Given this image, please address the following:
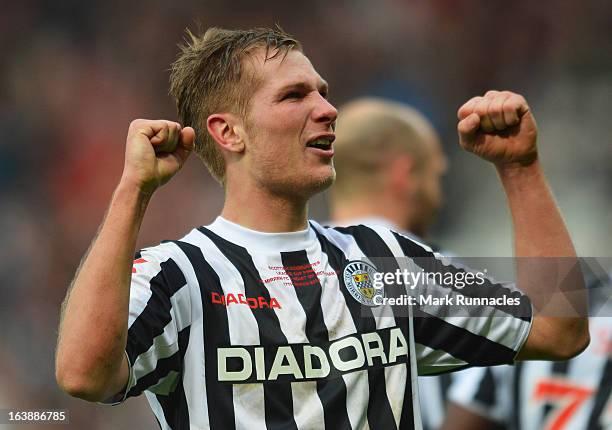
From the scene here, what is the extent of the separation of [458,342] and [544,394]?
140 centimetres

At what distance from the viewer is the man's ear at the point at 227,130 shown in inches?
106

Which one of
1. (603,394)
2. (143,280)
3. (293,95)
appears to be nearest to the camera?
(143,280)

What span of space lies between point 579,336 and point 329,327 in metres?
0.71

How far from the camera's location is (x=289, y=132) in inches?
103

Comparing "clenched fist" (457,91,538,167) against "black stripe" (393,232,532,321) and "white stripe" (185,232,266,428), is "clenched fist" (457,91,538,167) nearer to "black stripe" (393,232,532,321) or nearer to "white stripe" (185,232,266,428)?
"black stripe" (393,232,532,321)

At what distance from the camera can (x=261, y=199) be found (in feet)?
8.59

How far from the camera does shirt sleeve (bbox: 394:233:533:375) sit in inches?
101

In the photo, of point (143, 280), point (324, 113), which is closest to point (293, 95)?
point (324, 113)

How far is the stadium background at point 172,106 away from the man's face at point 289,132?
16.0ft

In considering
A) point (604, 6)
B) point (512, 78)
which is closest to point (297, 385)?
point (512, 78)

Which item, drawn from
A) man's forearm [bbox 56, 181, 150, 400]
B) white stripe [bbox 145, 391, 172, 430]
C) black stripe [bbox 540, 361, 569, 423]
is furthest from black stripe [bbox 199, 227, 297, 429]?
black stripe [bbox 540, 361, 569, 423]

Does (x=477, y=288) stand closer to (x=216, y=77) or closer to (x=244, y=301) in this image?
(x=244, y=301)

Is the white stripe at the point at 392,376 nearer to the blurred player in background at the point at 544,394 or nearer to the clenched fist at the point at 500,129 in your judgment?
the clenched fist at the point at 500,129

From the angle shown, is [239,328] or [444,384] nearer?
[239,328]
